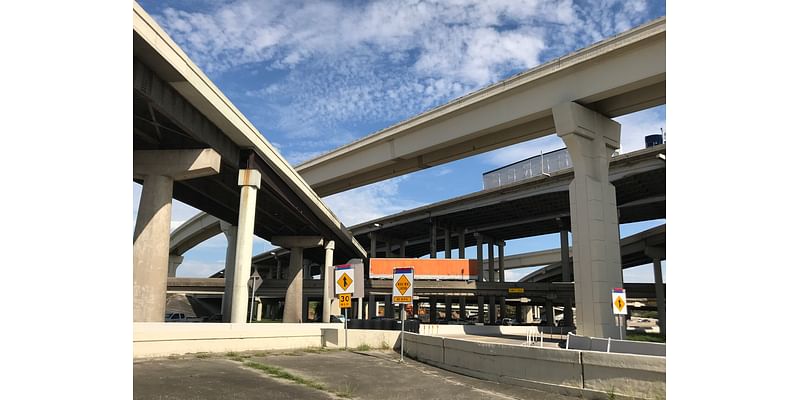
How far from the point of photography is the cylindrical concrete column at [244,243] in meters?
30.1

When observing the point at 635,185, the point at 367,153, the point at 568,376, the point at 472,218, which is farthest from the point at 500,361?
the point at 472,218

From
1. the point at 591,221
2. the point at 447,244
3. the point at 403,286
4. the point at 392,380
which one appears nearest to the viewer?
the point at 392,380

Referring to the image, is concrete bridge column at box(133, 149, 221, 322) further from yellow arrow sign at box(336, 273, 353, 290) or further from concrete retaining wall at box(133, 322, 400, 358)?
yellow arrow sign at box(336, 273, 353, 290)

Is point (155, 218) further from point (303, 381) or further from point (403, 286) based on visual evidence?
point (303, 381)

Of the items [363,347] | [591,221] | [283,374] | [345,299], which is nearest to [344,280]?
[345,299]

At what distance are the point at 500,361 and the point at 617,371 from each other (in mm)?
3459

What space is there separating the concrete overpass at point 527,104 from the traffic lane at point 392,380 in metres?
17.7

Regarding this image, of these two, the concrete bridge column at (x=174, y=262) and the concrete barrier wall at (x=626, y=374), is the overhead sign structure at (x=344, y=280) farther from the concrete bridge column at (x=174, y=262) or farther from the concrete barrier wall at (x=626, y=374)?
the concrete bridge column at (x=174, y=262)

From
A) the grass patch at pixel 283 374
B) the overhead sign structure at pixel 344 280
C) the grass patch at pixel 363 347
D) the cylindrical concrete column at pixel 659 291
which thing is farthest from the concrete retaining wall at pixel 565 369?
the cylindrical concrete column at pixel 659 291

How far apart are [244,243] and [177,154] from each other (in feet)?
22.1

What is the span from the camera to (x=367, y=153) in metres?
42.7

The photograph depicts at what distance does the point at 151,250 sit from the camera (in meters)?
26.4
